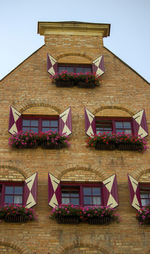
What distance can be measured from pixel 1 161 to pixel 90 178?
3002 millimetres

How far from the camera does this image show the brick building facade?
1333cm

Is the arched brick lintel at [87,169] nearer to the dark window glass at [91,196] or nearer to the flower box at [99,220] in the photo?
the dark window glass at [91,196]

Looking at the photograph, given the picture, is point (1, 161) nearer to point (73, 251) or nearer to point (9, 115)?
point (9, 115)

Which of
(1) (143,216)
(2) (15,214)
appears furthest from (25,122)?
(1) (143,216)

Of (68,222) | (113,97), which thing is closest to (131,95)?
(113,97)

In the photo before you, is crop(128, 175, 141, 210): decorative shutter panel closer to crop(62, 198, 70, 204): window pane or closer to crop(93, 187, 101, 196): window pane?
crop(93, 187, 101, 196): window pane

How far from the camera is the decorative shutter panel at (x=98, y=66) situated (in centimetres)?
1850

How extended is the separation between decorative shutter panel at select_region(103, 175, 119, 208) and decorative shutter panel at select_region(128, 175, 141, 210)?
19.0 inches

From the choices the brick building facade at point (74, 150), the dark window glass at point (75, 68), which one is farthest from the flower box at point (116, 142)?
the dark window glass at point (75, 68)

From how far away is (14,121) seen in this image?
1638 cm

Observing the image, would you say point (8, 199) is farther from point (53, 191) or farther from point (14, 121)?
point (14, 121)

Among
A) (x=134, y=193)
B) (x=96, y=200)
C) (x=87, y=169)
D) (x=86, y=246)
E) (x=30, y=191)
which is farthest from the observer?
(x=87, y=169)

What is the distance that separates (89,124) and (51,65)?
3545 mm

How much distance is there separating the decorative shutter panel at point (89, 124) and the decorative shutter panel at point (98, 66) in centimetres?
229
